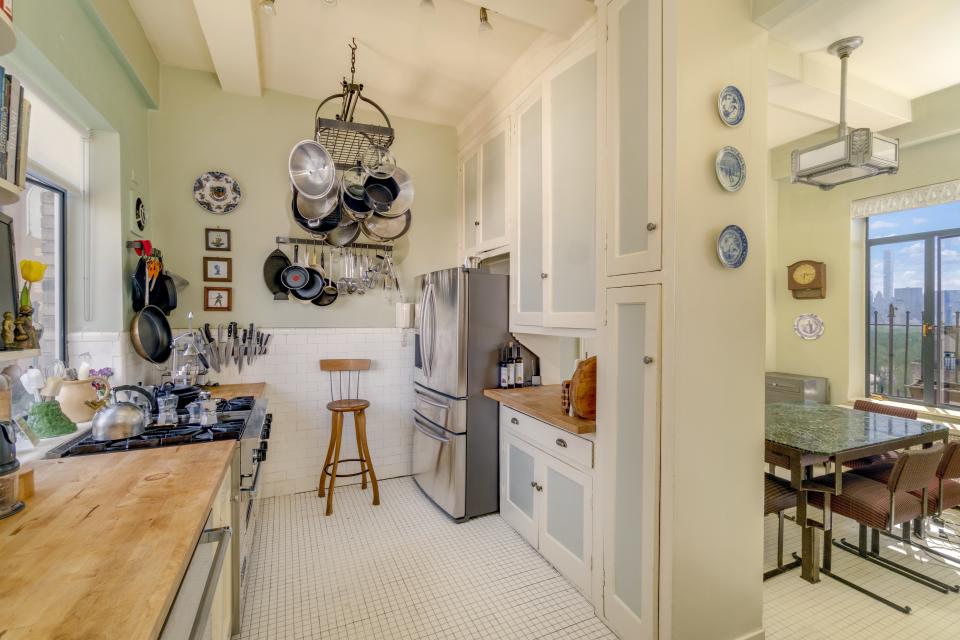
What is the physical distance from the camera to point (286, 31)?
270 cm

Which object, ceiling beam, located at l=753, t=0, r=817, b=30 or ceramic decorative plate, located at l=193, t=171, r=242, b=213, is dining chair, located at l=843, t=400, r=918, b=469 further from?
ceramic decorative plate, located at l=193, t=171, r=242, b=213

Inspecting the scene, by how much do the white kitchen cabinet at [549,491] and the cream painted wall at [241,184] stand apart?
5.26 ft

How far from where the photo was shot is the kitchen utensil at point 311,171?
115 inches

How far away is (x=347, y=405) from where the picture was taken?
10.6 feet

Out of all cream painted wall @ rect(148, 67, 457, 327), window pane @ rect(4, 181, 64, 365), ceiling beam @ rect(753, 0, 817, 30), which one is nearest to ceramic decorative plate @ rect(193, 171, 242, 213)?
cream painted wall @ rect(148, 67, 457, 327)

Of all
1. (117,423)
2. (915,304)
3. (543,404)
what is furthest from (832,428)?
(117,423)

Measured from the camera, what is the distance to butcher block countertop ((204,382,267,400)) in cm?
282

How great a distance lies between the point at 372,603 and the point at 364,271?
93.4 inches

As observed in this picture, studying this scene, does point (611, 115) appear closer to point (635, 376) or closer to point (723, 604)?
point (635, 376)

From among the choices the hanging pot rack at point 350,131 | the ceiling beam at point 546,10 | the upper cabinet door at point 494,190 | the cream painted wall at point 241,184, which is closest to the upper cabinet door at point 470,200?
the upper cabinet door at point 494,190

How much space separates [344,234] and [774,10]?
293 cm

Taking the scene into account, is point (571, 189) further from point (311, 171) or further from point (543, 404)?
point (311, 171)

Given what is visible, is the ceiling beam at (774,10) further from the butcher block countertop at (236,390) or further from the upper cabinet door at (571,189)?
the butcher block countertop at (236,390)

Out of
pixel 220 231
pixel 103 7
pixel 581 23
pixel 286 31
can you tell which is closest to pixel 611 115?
pixel 581 23
